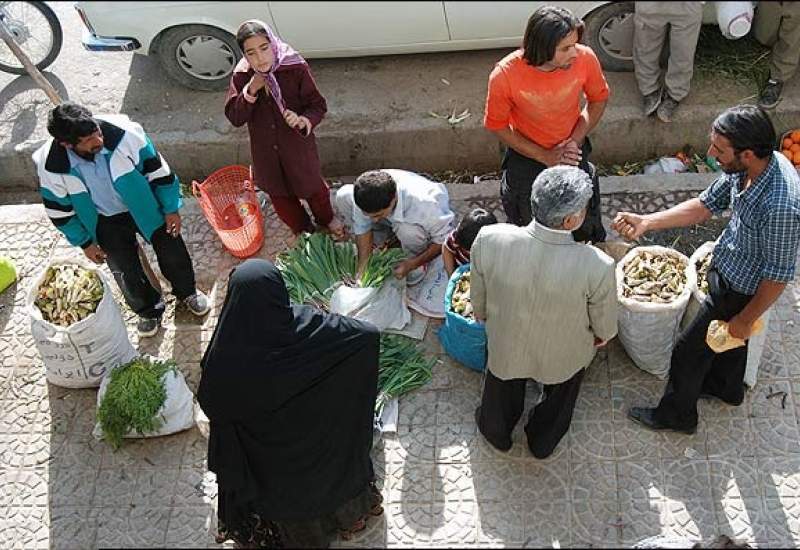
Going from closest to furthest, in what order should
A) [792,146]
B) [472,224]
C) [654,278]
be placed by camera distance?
[654,278] < [472,224] < [792,146]

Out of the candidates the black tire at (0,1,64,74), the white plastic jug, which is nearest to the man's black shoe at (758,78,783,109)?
the white plastic jug

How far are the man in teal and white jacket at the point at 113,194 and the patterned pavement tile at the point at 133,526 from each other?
116 cm

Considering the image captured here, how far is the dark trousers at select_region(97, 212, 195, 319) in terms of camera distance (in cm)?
423

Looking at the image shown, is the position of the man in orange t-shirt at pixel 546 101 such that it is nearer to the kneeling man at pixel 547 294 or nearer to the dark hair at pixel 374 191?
the dark hair at pixel 374 191

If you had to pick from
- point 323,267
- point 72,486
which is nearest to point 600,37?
point 323,267

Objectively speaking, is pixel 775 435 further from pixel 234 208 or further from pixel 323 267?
pixel 234 208

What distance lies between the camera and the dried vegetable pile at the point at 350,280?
422 centimetres

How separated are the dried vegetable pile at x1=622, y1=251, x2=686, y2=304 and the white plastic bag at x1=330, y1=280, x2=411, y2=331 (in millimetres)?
1187

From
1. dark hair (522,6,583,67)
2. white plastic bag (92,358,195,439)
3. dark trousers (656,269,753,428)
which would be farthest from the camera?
white plastic bag (92,358,195,439)

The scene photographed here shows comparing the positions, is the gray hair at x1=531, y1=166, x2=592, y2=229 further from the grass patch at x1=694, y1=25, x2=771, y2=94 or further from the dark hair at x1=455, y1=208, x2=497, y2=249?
the grass patch at x1=694, y1=25, x2=771, y2=94

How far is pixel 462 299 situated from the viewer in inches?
163

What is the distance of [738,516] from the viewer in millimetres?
3631

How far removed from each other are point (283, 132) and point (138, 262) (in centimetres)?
105

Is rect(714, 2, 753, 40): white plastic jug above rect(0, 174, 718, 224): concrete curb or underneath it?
above
